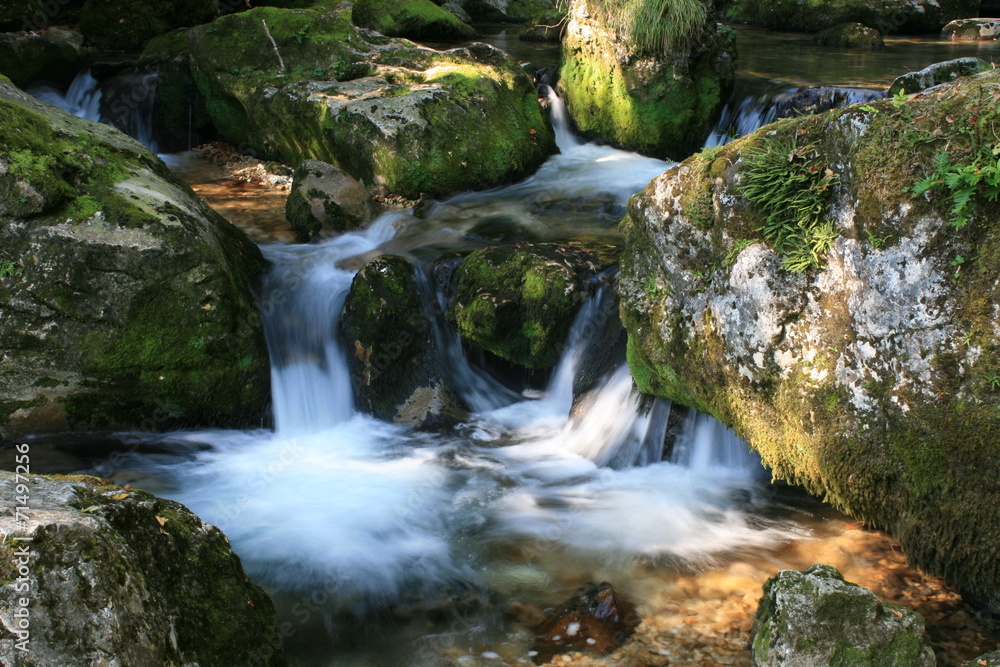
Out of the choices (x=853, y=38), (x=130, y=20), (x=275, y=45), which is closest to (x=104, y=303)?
(x=275, y=45)

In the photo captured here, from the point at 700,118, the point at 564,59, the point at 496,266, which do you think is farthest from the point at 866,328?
the point at 564,59

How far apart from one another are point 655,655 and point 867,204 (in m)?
2.44

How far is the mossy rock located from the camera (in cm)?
1282

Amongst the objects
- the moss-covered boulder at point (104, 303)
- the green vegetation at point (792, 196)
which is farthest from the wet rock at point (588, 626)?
the moss-covered boulder at point (104, 303)

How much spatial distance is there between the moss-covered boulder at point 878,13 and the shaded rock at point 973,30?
76 cm

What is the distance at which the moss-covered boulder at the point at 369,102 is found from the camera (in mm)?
8781

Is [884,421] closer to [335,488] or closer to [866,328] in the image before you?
[866,328]

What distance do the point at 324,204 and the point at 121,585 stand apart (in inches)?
233

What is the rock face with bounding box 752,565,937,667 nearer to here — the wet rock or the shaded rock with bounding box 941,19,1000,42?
the wet rock

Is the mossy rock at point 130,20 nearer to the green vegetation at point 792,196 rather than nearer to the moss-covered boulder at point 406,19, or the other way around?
the moss-covered boulder at point 406,19

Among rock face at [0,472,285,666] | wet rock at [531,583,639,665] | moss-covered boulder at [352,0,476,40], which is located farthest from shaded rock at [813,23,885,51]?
rock face at [0,472,285,666]

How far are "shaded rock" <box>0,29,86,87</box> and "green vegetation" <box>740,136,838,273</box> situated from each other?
1122cm

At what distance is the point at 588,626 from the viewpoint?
3.88 meters

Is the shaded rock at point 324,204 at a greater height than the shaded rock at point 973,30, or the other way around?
the shaded rock at point 973,30
